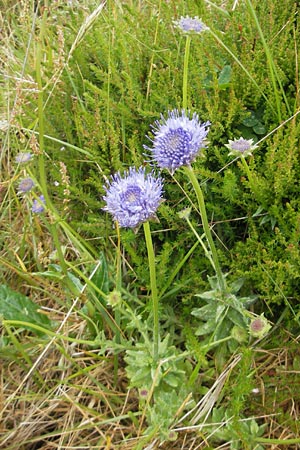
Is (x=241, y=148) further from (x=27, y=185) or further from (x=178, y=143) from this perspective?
(x=27, y=185)

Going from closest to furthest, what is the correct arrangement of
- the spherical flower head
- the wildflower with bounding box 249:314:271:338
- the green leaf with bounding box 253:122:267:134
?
the spherical flower head
the wildflower with bounding box 249:314:271:338
the green leaf with bounding box 253:122:267:134

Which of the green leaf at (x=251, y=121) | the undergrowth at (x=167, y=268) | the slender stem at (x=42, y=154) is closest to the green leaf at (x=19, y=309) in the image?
the undergrowth at (x=167, y=268)

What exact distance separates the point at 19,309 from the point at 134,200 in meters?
0.71

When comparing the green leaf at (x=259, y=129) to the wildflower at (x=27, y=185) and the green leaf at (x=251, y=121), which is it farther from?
the wildflower at (x=27, y=185)

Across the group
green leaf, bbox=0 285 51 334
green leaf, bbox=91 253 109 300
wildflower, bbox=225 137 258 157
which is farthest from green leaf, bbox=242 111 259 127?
green leaf, bbox=0 285 51 334

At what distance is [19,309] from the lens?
170 cm

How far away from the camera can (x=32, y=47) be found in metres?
2.63

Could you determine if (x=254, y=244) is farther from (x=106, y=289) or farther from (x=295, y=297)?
(x=106, y=289)

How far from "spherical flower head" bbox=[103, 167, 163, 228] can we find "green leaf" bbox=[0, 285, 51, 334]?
0.60 m

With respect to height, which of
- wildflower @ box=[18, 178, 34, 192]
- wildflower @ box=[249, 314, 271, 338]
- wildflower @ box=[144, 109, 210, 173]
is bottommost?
wildflower @ box=[249, 314, 271, 338]

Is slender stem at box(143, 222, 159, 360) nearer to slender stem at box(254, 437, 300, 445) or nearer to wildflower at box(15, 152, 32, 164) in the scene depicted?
slender stem at box(254, 437, 300, 445)

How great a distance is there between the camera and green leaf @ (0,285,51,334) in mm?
1670

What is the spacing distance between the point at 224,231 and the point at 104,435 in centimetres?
73

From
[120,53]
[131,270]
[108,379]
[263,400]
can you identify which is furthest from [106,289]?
[120,53]
